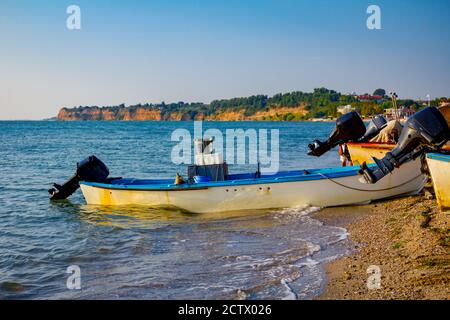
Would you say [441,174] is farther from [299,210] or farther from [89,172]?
[89,172]

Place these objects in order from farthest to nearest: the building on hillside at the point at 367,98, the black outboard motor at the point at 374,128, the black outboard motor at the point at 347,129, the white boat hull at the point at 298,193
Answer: the building on hillside at the point at 367,98 → the black outboard motor at the point at 374,128 → the black outboard motor at the point at 347,129 → the white boat hull at the point at 298,193

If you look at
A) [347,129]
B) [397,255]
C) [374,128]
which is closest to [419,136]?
[397,255]

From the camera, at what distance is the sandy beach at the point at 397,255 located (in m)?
7.17

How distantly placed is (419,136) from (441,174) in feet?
3.34

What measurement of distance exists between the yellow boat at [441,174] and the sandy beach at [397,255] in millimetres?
355

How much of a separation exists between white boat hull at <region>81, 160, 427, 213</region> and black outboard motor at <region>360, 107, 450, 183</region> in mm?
2665

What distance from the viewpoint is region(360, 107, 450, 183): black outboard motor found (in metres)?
10.9

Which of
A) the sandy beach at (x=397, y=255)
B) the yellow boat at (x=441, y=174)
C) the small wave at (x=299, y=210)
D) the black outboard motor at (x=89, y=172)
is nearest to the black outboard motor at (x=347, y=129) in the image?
the small wave at (x=299, y=210)

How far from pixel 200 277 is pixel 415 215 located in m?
5.95

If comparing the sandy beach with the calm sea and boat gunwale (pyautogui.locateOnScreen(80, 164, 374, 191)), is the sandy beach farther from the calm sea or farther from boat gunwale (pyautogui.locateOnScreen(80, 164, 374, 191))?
boat gunwale (pyautogui.locateOnScreen(80, 164, 374, 191))

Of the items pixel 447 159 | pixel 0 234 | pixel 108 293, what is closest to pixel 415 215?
pixel 447 159

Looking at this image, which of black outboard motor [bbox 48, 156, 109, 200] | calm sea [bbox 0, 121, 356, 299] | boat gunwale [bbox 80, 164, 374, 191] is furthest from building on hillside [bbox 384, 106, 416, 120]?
black outboard motor [bbox 48, 156, 109, 200]

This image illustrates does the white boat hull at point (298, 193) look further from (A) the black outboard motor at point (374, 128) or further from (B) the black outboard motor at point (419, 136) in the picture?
(A) the black outboard motor at point (374, 128)
